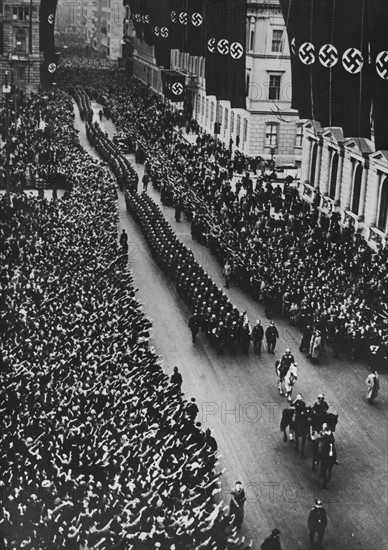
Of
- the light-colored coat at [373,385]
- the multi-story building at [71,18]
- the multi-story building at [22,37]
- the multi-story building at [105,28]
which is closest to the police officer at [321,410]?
the light-colored coat at [373,385]

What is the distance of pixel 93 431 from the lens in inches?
708

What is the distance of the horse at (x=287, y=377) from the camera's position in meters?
24.3

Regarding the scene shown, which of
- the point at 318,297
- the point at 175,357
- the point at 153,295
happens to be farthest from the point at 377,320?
the point at 153,295

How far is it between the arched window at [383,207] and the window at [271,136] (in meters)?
23.9

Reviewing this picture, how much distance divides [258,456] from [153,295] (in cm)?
1296

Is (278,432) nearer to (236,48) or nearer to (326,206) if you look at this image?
(236,48)

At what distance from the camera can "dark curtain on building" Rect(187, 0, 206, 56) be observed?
1719 inches

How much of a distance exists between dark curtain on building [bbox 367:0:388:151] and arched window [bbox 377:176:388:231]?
16820 mm

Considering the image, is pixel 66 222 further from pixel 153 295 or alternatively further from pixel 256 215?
pixel 256 215

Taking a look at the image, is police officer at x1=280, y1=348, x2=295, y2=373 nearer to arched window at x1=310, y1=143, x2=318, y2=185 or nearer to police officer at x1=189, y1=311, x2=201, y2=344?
police officer at x1=189, y1=311, x2=201, y2=344

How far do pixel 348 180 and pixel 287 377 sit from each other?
65.9ft

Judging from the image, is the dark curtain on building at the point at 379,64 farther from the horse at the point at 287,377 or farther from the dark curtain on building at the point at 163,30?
the dark curtain on building at the point at 163,30

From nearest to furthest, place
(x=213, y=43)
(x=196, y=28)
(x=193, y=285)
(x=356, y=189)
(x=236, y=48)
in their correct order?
(x=193, y=285) < (x=236, y=48) < (x=213, y=43) < (x=356, y=189) < (x=196, y=28)

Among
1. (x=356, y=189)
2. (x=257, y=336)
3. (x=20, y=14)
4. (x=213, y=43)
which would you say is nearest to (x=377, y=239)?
(x=356, y=189)
